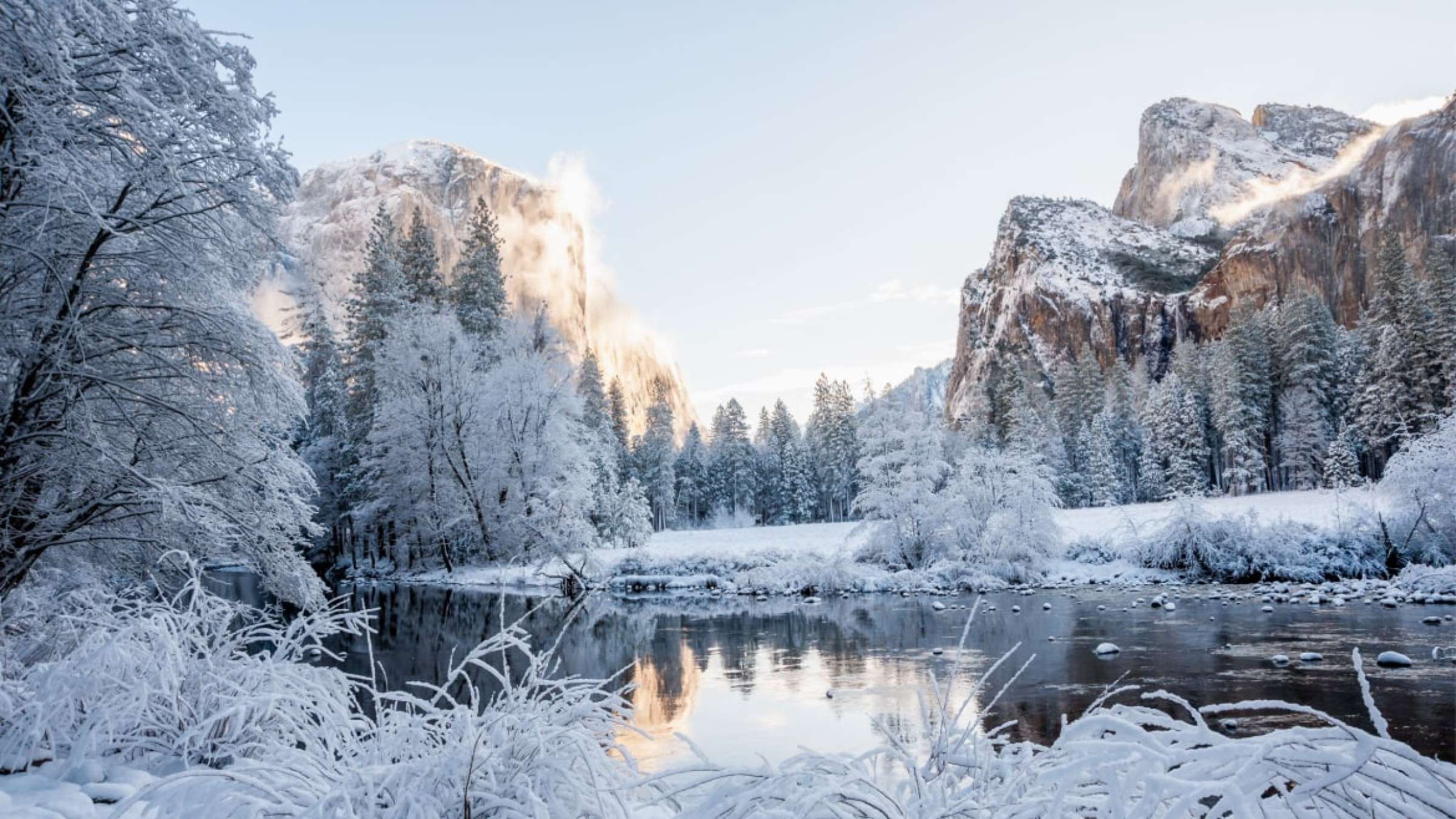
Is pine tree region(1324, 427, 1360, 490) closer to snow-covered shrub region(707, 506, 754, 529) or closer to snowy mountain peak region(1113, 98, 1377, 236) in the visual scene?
snow-covered shrub region(707, 506, 754, 529)

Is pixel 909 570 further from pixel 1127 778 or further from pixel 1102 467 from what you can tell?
pixel 1102 467

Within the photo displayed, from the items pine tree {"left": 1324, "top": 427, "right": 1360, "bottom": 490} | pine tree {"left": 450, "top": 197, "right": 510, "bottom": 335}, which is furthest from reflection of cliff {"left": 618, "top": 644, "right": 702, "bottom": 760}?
pine tree {"left": 1324, "top": 427, "right": 1360, "bottom": 490}

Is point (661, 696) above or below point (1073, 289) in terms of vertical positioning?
below

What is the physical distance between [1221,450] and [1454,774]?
173ft

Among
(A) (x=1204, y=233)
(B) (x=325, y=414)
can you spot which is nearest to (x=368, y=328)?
(B) (x=325, y=414)

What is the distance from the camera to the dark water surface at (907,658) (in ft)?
26.7

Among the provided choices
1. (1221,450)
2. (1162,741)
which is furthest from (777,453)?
(1162,741)

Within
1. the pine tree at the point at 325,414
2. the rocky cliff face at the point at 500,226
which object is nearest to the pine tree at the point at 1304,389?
the pine tree at the point at 325,414

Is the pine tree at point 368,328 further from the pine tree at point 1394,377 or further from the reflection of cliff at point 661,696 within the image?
the pine tree at point 1394,377

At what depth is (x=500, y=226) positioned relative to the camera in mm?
123500

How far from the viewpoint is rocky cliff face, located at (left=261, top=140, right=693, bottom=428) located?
4700 inches

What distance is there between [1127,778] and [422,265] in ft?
123

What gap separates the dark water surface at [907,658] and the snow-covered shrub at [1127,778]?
215cm

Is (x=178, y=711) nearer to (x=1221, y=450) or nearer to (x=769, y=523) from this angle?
(x=1221, y=450)
